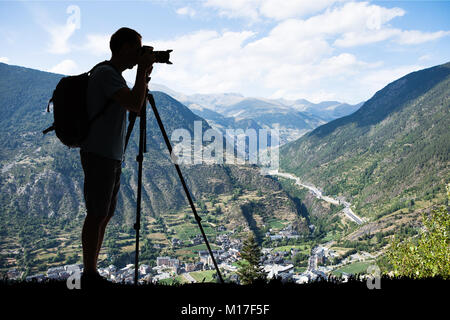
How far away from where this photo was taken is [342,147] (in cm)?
15312

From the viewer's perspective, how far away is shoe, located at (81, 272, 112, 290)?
2221mm

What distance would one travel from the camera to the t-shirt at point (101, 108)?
220 cm

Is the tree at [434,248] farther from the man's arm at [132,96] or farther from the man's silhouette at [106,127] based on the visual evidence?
the man's arm at [132,96]

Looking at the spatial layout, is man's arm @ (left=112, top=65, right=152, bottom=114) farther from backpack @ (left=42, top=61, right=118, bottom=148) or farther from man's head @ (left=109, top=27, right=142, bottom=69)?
man's head @ (left=109, top=27, right=142, bottom=69)

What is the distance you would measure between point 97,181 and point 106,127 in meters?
0.43

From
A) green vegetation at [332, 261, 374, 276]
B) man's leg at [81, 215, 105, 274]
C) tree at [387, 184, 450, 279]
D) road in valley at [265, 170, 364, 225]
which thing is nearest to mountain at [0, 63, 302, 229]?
road in valley at [265, 170, 364, 225]

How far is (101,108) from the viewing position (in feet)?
7.34

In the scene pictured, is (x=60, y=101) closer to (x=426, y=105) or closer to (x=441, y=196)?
(x=441, y=196)

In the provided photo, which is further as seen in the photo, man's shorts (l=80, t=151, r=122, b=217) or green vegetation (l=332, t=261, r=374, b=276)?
green vegetation (l=332, t=261, r=374, b=276)

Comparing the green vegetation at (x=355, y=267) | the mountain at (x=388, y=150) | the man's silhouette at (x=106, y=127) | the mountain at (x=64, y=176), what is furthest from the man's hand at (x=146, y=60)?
the mountain at (x=388, y=150)

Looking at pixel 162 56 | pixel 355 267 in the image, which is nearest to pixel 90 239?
pixel 162 56

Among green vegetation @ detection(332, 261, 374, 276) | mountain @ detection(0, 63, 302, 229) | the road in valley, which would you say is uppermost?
mountain @ detection(0, 63, 302, 229)

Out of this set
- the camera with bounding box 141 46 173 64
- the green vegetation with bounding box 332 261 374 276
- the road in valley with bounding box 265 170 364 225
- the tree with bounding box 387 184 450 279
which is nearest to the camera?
the camera with bounding box 141 46 173 64

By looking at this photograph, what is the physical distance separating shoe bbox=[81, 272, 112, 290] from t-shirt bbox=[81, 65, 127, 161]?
967mm
